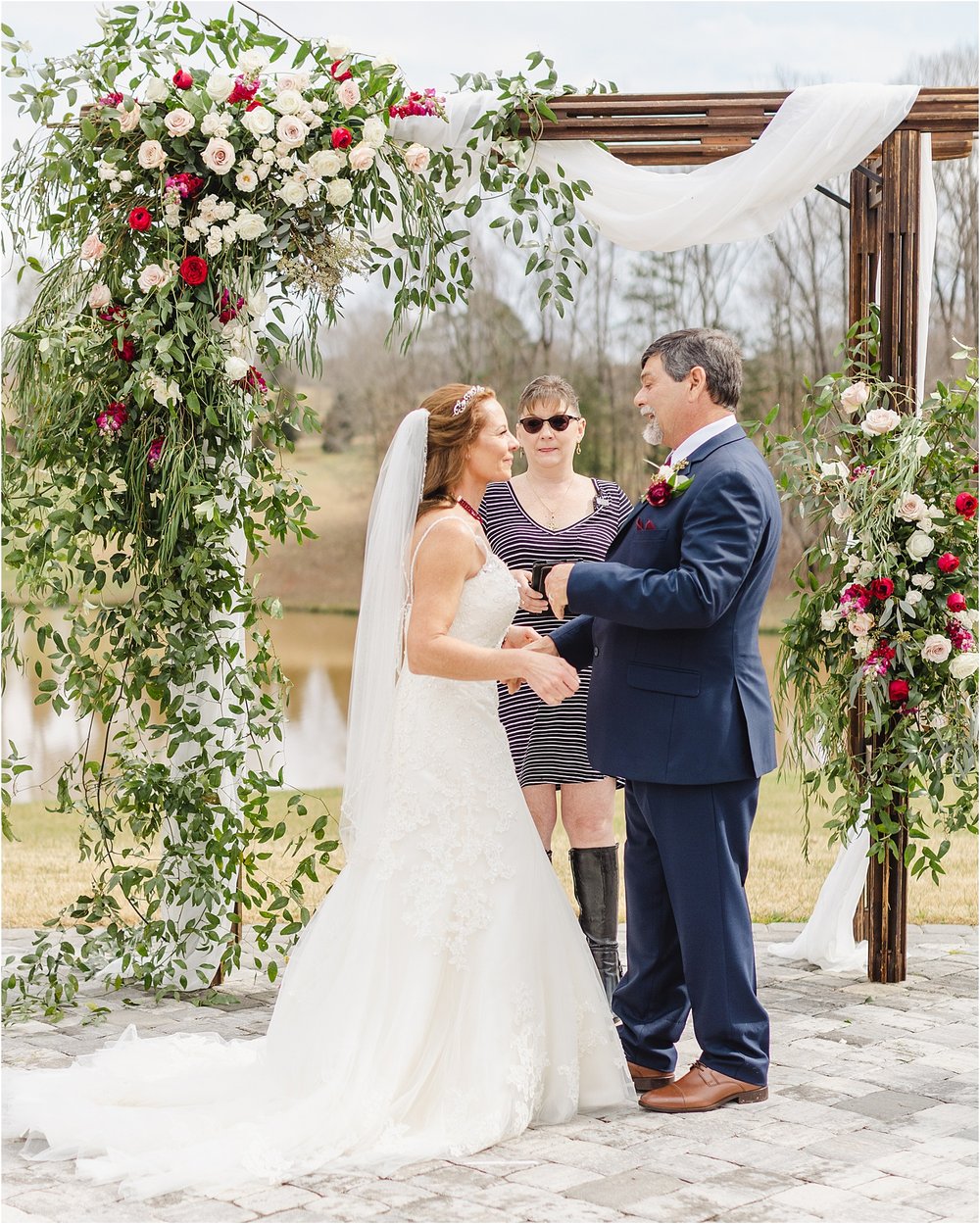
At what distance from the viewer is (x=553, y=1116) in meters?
3.28

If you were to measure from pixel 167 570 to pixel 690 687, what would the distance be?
173 centimetres

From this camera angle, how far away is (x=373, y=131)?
Result: 408 cm

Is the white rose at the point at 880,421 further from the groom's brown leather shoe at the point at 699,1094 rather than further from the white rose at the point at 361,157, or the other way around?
the groom's brown leather shoe at the point at 699,1094

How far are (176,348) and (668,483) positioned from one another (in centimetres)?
160

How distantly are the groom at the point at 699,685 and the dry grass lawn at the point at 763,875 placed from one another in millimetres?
1730

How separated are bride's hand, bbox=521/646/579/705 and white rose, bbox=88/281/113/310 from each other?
1.79 meters

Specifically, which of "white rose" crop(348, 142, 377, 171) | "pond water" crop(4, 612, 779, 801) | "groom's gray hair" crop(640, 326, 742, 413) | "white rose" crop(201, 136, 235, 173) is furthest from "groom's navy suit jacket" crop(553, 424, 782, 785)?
"pond water" crop(4, 612, 779, 801)

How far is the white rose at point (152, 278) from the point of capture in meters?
4.04

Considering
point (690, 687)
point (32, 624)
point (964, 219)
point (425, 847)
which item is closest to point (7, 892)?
point (32, 624)

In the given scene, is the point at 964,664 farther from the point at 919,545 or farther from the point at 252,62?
the point at 252,62

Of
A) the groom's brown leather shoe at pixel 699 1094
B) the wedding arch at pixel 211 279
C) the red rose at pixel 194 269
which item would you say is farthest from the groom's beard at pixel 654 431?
the groom's brown leather shoe at pixel 699 1094

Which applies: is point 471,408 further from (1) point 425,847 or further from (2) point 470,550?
(1) point 425,847

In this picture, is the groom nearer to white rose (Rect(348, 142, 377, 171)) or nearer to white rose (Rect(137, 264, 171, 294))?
white rose (Rect(348, 142, 377, 171))

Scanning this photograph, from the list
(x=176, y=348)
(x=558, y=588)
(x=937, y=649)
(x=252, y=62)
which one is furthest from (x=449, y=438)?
(x=937, y=649)
